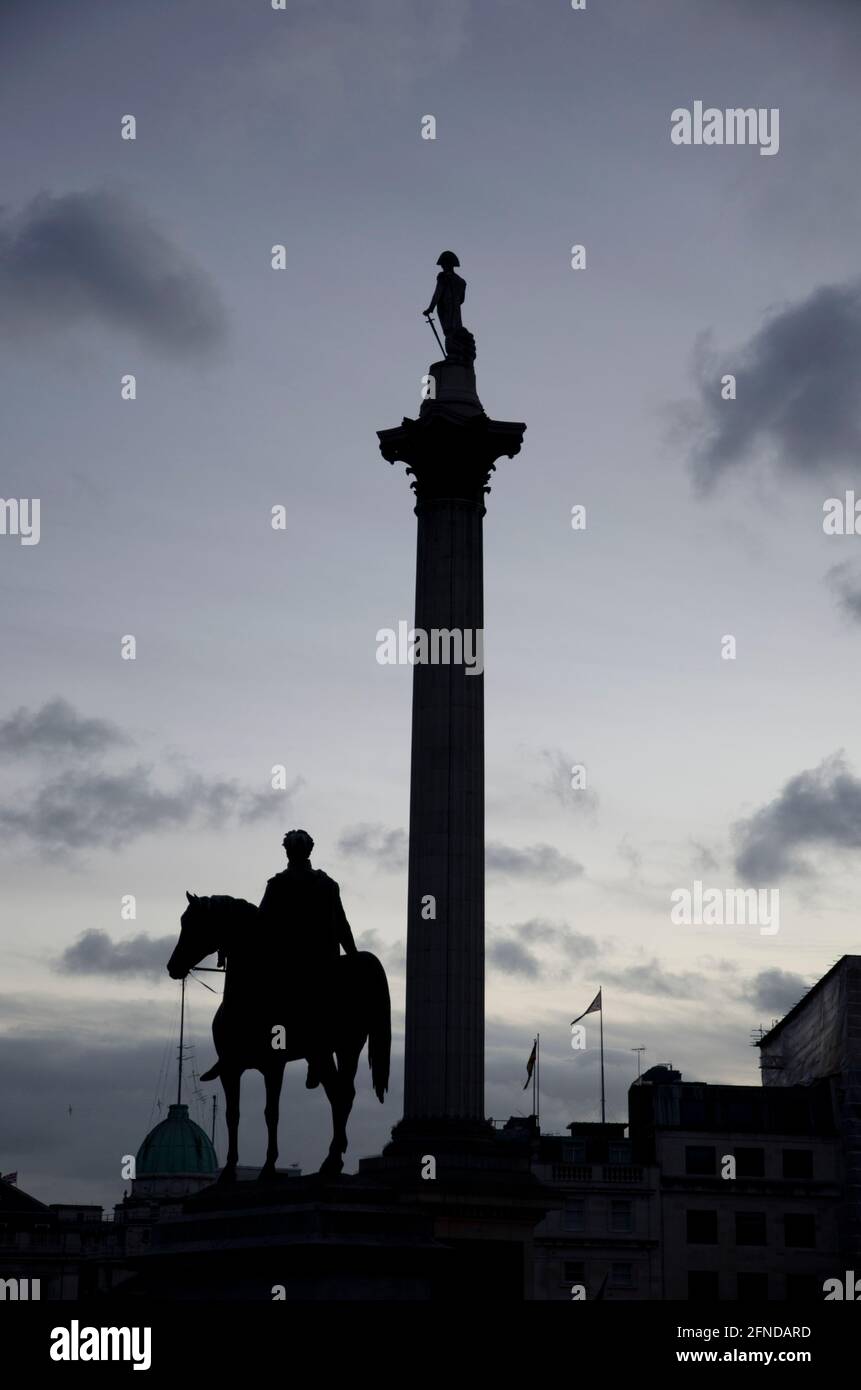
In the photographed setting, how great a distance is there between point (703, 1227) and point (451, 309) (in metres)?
45.6

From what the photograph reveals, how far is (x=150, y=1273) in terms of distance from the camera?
1230 inches

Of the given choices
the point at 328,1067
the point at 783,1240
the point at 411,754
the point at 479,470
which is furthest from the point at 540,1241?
the point at 328,1067

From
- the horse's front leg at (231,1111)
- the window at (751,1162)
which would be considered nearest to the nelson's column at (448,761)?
the horse's front leg at (231,1111)

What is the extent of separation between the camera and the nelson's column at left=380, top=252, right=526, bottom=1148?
56312 mm

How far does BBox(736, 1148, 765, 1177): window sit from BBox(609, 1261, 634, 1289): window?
7.09 meters

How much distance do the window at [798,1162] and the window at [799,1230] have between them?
1.81m

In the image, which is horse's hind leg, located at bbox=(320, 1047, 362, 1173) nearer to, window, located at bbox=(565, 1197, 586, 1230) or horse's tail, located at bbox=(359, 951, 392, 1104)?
horse's tail, located at bbox=(359, 951, 392, 1104)

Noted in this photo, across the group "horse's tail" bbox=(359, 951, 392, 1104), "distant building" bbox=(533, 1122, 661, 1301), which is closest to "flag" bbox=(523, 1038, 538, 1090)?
"distant building" bbox=(533, 1122, 661, 1301)

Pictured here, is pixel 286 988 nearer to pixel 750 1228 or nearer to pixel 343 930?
pixel 343 930

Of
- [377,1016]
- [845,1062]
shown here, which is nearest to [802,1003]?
[845,1062]
